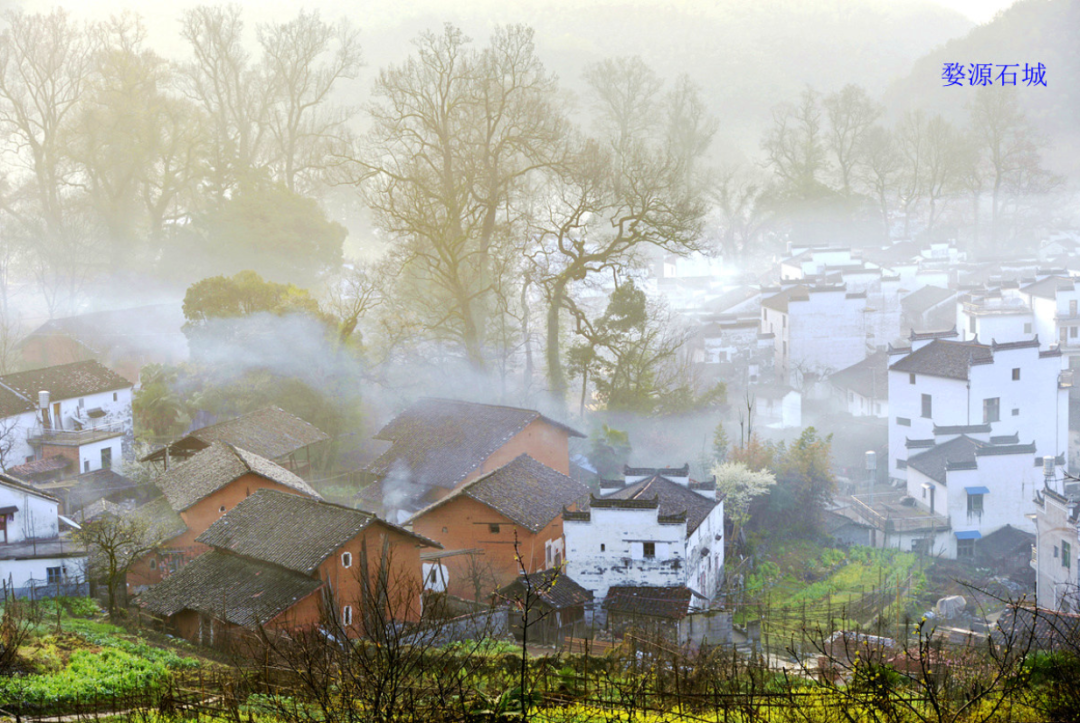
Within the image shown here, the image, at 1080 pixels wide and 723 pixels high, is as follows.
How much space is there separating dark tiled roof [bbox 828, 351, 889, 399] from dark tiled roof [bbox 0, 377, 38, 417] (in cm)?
2040

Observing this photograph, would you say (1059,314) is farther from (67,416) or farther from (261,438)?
(67,416)

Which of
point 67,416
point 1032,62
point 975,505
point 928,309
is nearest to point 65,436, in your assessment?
point 67,416

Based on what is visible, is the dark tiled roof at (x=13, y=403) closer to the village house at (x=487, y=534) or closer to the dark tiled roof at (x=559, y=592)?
the village house at (x=487, y=534)

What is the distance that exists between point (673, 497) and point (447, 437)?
522cm

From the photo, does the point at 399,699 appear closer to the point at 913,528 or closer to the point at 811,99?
the point at 913,528

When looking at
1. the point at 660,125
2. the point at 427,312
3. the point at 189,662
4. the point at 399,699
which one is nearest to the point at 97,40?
the point at 427,312

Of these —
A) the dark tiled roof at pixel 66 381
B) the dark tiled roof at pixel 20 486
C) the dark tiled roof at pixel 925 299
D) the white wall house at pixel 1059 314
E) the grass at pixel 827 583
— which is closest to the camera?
the grass at pixel 827 583

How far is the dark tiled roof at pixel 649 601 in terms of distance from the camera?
13.8 meters

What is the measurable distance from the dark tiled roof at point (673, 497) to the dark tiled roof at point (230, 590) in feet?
16.7

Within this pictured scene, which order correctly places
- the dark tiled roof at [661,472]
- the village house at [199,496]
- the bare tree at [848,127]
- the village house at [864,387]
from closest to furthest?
the village house at [199,496]
the dark tiled roof at [661,472]
the village house at [864,387]
the bare tree at [848,127]

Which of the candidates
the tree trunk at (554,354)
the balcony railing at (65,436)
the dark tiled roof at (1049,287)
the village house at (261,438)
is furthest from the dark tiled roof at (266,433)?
the dark tiled roof at (1049,287)

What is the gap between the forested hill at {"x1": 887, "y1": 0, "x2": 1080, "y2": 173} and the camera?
6069 centimetres

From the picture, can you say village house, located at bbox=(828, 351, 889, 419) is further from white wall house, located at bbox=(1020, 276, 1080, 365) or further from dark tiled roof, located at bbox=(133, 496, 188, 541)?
dark tiled roof, located at bbox=(133, 496, 188, 541)

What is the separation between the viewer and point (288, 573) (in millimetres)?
13695
